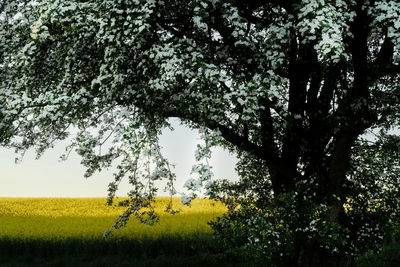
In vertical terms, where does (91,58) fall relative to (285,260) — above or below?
above

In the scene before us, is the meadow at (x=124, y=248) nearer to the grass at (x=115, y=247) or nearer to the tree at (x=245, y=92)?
the grass at (x=115, y=247)

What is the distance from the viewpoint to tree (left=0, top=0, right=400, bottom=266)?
30.5ft

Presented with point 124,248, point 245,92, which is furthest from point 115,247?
point 245,92

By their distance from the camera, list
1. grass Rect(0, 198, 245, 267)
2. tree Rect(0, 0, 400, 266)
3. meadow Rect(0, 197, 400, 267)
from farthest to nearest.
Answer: grass Rect(0, 198, 245, 267) → meadow Rect(0, 197, 400, 267) → tree Rect(0, 0, 400, 266)

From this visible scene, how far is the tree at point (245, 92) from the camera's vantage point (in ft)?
30.5

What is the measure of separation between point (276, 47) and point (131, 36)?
10.6 feet

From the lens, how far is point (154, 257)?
19094 mm

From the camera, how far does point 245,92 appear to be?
915 centimetres

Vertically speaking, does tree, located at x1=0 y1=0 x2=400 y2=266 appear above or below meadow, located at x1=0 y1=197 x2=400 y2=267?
above

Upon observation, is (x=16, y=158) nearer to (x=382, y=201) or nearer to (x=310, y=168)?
(x=310, y=168)

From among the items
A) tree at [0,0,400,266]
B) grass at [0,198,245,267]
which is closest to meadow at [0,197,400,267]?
grass at [0,198,245,267]

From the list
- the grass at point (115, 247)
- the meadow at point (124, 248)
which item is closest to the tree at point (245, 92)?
the meadow at point (124, 248)

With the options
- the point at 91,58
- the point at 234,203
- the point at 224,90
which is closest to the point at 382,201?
the point at 234,203

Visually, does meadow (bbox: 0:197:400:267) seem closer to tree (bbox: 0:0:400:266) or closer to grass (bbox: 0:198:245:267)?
grass (bbox: 0:198:245:267)
